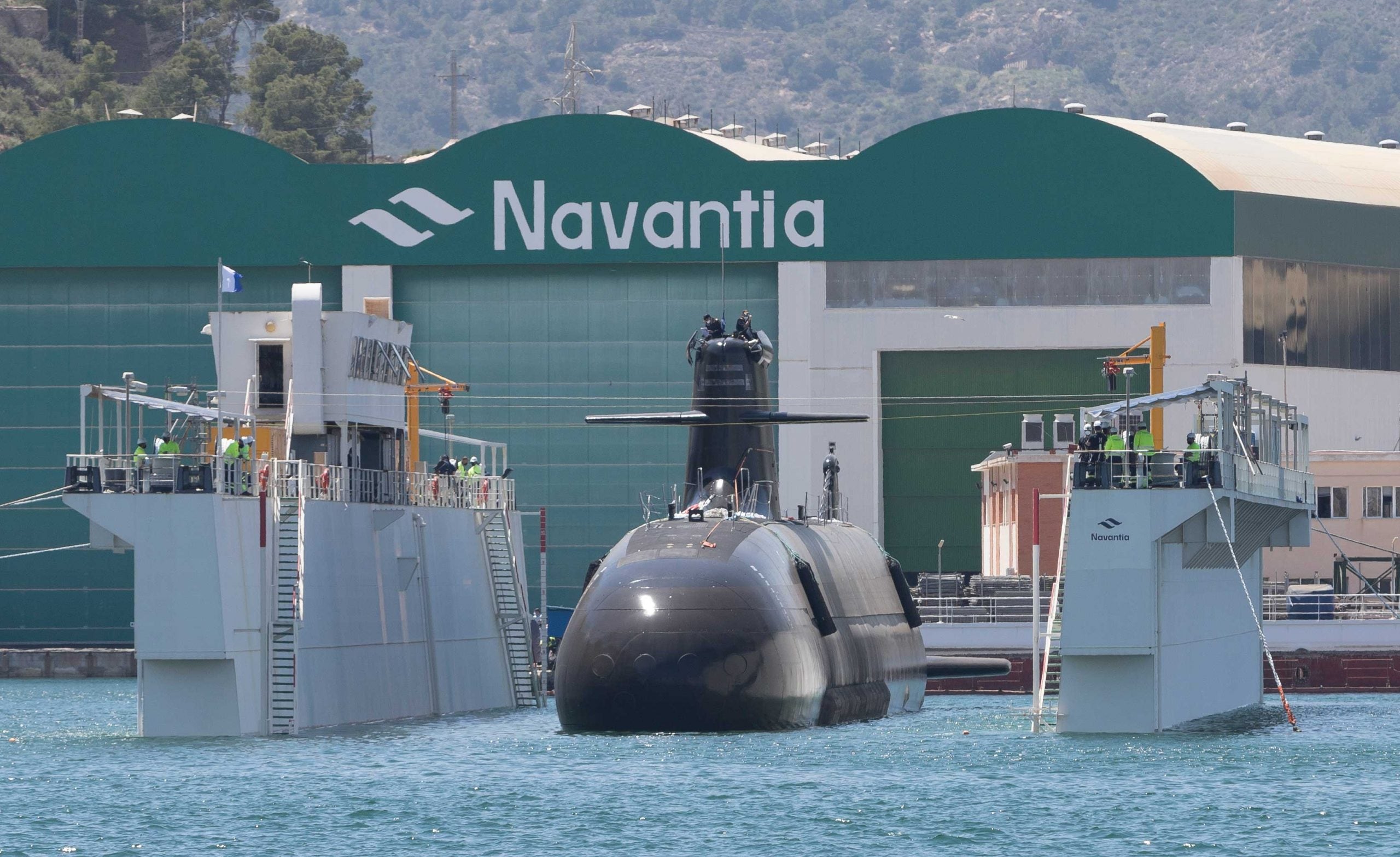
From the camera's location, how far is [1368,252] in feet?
297

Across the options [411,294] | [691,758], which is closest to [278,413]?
[691,758]

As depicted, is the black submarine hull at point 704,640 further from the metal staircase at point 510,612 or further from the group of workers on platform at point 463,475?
the metal staircase at point 510,612

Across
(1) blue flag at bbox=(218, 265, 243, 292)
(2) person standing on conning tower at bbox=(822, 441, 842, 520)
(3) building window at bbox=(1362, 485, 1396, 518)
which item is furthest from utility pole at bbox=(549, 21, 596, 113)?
(1) blue flag at bbox=(218, 265, 243, 292)

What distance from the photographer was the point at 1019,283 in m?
84.3

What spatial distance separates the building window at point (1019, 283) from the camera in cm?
8394

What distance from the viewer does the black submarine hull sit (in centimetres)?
4684

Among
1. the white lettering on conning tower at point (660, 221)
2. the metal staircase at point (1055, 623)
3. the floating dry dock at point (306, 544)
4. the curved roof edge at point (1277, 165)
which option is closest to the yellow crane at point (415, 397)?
the floating dry dock at point (306, 544)

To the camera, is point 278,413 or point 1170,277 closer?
point 278,413

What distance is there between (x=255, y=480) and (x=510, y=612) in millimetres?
16826

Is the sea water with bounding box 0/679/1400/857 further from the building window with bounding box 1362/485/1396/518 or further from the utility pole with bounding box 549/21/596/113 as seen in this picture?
the utility pole with bounding box 549/21/596/113

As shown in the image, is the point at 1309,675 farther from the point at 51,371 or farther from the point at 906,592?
the point at 51,371

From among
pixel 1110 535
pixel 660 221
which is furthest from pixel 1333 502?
pixel 1110 535

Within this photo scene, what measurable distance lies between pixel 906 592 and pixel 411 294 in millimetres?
29775

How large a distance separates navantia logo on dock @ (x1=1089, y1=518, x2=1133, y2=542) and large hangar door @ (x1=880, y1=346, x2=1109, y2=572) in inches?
1498
